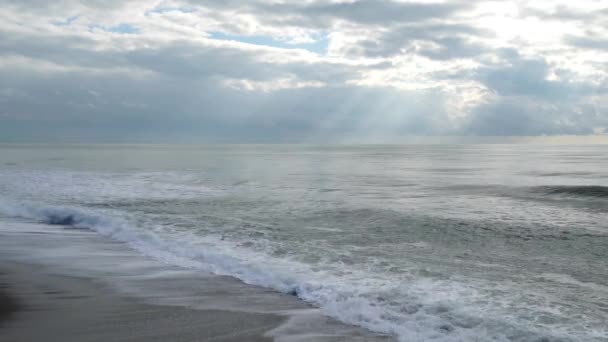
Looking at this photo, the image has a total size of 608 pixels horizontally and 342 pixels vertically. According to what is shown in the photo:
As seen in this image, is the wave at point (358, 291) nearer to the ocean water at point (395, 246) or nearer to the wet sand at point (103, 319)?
the ocean water at point (395, 246)

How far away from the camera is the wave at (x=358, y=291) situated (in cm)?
666

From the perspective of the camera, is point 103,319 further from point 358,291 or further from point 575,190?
point 575,190

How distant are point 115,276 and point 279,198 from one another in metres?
13.5

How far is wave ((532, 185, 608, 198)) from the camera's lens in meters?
23.7

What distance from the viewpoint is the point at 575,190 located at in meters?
25.0

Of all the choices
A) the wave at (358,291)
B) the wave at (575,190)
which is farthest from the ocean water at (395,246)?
the wave at (575,190)

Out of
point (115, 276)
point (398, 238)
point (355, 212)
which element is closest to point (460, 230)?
point (398, 238)

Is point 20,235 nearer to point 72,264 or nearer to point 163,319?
point 72,264

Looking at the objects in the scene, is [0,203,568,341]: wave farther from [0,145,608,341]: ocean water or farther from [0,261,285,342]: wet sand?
[0,261,285,342]: wet sand

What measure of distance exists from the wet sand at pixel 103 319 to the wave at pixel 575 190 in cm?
2161

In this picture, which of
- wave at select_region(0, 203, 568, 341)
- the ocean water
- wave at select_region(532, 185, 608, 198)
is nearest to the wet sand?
the ocean water

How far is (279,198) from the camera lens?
2247cm

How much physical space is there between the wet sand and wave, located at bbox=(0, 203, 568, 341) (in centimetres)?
137

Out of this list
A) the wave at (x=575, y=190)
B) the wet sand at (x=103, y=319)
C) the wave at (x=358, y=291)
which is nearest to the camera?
the wet sand at (x=103, y=319)
